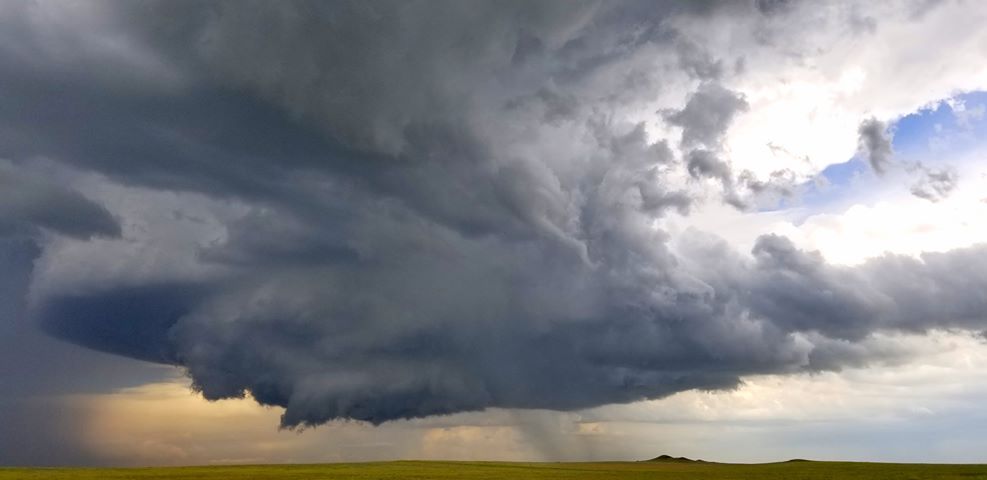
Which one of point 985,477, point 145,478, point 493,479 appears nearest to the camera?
point 985,477

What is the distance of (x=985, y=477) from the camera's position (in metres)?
136

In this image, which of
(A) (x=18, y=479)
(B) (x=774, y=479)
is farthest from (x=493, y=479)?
(A) (x=18, y=479)

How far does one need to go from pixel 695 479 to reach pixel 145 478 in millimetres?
108556

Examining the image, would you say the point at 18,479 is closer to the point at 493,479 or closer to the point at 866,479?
the point at 493,479

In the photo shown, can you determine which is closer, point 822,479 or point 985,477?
point 985,477

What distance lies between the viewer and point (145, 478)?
509ft

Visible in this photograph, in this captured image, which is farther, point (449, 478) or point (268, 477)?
point (268, 477)

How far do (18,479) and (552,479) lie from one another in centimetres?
10383

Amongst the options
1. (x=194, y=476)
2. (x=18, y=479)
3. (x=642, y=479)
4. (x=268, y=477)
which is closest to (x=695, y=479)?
(x=642, y=479)

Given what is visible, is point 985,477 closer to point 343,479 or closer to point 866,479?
point 866,479

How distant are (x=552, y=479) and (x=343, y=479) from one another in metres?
43.6

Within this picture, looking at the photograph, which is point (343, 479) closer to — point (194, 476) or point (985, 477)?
point (194, 476)

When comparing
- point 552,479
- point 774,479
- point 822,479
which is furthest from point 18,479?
point 822,479

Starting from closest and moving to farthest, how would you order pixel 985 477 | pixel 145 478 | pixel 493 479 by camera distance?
pixel 985 477 → pixel 493 479 → pixel 145 478
